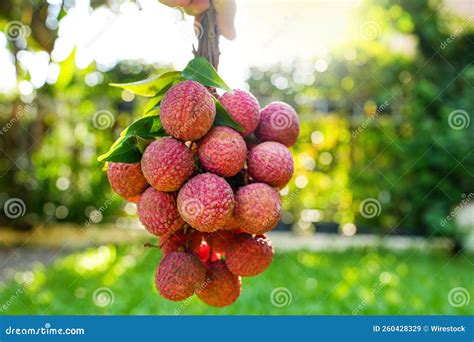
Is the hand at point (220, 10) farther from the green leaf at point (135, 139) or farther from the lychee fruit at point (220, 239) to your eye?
the lychee fruit at point (220, 239)

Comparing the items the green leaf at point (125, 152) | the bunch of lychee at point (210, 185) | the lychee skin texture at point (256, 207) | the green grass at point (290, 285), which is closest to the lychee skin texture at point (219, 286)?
the bunch of lychee at point (210, 185)

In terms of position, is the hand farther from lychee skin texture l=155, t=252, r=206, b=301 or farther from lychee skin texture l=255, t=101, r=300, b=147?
lychee skin texture l=155, t=252, r=206, b=301

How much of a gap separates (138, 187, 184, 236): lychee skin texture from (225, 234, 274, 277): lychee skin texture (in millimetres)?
109

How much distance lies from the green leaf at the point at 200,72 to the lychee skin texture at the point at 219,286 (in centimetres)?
32

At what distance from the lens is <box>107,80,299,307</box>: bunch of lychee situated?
2.70 ft

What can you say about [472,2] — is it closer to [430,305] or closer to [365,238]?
[365,238]

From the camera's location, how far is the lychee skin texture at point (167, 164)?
0.81 meters

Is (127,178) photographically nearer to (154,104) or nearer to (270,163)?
(154,104)

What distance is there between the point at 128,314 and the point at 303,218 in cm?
303

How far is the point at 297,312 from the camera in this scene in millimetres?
3412

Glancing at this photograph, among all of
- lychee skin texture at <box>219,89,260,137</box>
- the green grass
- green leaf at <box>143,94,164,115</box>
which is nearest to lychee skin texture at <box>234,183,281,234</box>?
lychee skin texture at <box>219,89,260,137</box>

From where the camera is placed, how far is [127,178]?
901 mm

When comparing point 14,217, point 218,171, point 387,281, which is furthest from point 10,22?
point 218,171

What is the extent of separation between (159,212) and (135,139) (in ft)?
0.41
